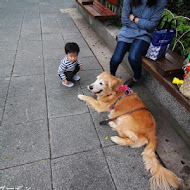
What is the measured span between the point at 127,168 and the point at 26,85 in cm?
256

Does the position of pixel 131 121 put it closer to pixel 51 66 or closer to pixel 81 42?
pixel 51 66

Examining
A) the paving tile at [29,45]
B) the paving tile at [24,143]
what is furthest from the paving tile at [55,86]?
the paving tile at [29,45]

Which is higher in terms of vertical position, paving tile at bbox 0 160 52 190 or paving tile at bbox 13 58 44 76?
paving tile at bbox 13 58 44 76

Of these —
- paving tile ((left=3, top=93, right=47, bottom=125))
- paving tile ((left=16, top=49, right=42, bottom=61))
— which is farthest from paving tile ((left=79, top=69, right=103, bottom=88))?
paving tile ((left=16, top=49, right=42, bottom=61))

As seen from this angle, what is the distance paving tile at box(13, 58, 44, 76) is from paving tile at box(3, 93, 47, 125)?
88 centimetres

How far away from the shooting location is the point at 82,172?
217 centimetres

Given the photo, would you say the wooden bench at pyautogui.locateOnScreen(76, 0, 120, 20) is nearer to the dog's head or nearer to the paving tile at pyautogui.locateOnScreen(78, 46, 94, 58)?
the paving tile at pyautogui.locateOnScreen(78, 46, 94, 58)

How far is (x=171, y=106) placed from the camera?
2930 mm

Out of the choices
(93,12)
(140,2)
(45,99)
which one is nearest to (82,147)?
(45,99)

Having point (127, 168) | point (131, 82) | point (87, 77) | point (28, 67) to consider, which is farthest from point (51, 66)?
point (127, 168)

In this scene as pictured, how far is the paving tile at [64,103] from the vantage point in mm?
2982

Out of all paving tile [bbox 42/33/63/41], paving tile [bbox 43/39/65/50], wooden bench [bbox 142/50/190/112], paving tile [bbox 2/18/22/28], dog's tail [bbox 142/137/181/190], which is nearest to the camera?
dog's tail [bbox 142/137/181/190]

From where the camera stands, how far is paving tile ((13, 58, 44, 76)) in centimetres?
389

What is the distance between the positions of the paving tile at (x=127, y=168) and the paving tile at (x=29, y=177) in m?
0.84
